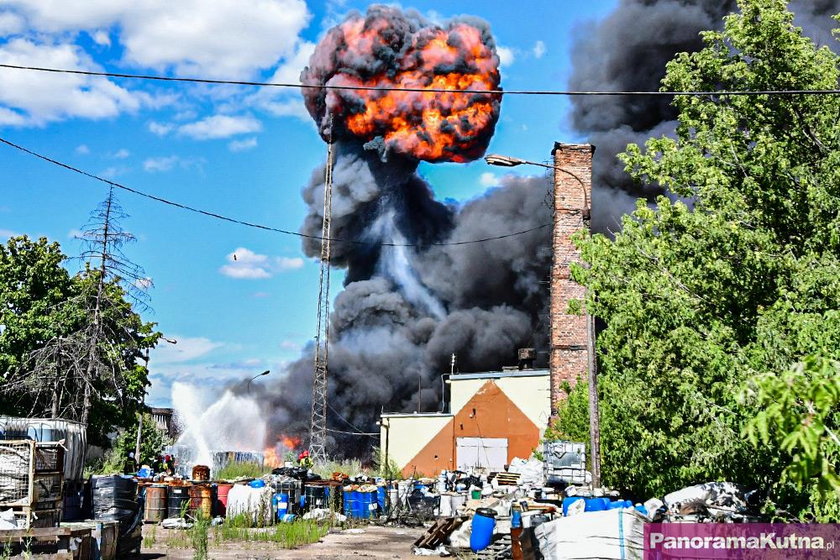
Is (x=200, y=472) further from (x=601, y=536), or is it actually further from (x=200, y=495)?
(x=601, y=536)

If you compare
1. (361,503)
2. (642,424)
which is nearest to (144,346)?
(361,503)

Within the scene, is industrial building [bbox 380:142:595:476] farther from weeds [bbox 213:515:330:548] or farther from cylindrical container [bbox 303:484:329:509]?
weeds [bbox 213:515:330:548]

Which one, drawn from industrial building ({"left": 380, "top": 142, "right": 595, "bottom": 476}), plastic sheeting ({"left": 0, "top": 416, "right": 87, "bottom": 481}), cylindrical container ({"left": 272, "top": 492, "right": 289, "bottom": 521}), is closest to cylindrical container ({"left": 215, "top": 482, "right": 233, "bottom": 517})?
cylindrical container ({"left": 272, "top": 492, "right": 289, "bottom": 521})

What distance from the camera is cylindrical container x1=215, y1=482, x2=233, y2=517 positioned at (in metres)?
23.2

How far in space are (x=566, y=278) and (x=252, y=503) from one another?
1444cm

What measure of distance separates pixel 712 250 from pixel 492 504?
794 centimetres

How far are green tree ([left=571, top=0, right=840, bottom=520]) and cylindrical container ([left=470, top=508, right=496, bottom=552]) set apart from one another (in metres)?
2.89

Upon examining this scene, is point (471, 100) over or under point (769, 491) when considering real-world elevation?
over

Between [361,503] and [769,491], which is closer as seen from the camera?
[769,491]

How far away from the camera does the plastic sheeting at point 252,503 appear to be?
21.0m

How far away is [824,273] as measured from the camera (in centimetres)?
1027

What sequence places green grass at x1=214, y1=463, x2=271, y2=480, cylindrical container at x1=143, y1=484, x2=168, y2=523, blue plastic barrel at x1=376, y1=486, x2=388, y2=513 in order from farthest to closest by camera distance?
green grass at x1=214, y1=463, x2=271, y2=480 < blue plastic barrel at x1=376, y1=486, x2=388, y2=513 < cylindrical container at x1=143, y1=484, x2=168, y2=523

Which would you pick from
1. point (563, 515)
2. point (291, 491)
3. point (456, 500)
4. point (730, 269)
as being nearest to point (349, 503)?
point (291, 491)

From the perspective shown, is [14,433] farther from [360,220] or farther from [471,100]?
[360,220]
